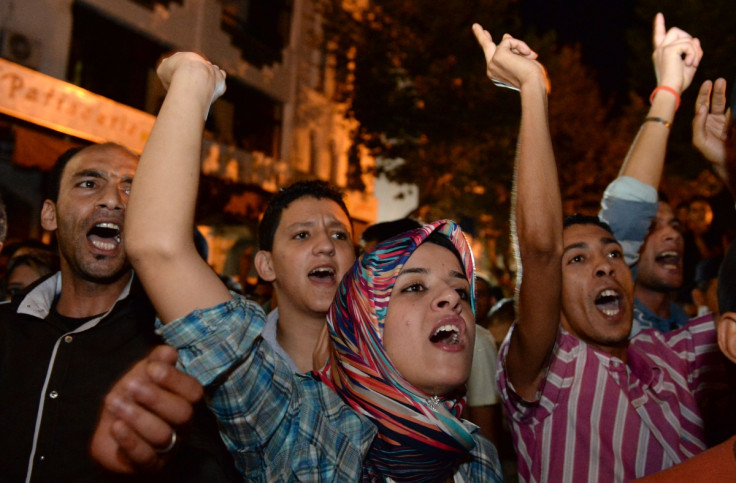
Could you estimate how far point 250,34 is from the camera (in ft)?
48.0

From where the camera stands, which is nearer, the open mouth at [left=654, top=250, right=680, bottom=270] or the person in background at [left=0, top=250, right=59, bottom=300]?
the open mouth at [left=654, top=250, right=680, bottom=270]

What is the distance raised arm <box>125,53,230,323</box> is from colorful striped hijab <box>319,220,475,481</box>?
23.6 inches

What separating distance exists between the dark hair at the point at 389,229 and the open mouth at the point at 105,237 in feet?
6.19

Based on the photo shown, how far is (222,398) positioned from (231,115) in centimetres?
1353

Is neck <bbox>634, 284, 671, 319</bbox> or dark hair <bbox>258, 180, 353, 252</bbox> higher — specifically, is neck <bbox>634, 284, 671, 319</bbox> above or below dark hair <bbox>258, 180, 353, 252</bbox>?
below

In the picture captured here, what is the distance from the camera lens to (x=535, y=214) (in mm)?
1998

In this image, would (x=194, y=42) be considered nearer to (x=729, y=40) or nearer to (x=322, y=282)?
(x=322, y=282)

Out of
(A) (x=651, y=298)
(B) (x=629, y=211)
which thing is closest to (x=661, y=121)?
(B) (x=629, y=211)

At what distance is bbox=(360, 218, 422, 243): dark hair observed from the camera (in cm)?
402

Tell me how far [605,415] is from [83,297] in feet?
7.45

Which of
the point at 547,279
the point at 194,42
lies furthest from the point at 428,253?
the point at 194,42

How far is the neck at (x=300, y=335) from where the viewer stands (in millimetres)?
2918

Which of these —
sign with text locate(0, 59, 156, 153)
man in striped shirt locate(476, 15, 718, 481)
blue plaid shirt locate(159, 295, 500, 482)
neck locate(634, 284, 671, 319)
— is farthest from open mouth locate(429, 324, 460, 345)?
sign with text locate(0, 59, 156, 153)

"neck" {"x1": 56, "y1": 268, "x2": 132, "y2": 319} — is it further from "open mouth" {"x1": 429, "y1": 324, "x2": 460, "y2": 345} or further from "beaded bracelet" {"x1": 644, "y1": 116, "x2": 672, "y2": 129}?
"beaded bracelet" {"x1": 644, "y1": 116, "x2": 672, "y2": 129}
